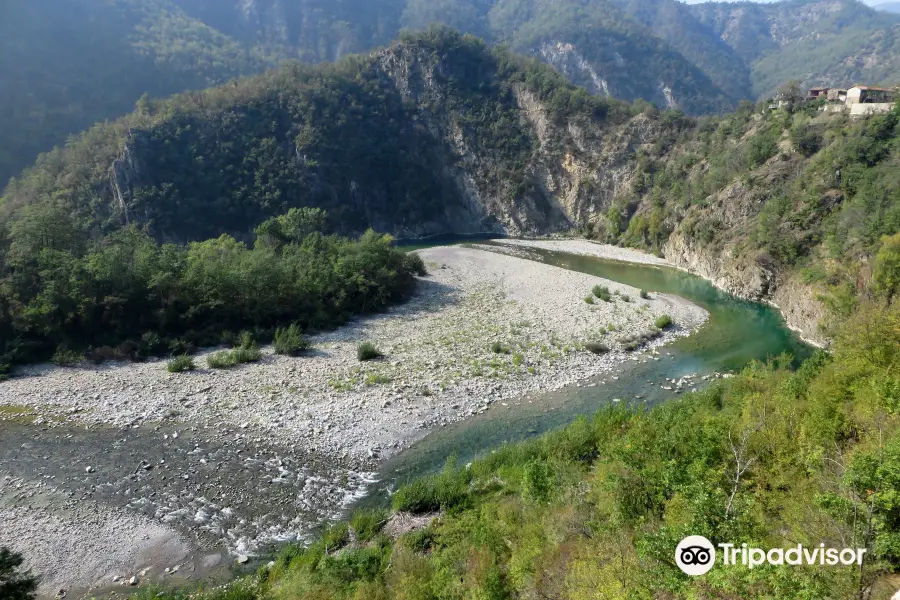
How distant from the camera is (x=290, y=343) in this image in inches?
1006

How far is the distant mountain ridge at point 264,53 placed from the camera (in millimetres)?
80438

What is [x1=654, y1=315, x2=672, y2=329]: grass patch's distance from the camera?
29686mm

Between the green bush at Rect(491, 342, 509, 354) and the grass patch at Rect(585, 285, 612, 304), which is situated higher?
the grass patch at Rect(585, 285, 612, 304)

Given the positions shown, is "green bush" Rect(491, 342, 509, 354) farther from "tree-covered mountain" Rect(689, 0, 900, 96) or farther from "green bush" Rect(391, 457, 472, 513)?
"tree-covered mountain" Rect(689, 0, 900, 96)

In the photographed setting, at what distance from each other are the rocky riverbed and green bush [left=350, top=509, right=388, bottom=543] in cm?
155

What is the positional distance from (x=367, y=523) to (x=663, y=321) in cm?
2431

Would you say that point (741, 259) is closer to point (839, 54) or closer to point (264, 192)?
point (264, 192)

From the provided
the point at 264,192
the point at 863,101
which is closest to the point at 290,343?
the point at 264,192

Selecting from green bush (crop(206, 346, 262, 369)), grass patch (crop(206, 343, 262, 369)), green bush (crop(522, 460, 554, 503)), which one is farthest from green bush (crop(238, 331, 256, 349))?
green bush (crop(522, 460, 554, 503))

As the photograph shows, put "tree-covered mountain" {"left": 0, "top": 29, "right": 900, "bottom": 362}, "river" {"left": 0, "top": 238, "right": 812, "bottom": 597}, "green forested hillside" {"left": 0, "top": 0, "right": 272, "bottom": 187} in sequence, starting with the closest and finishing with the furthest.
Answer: "river" {"left": 0, "top": 238, "right": 812, "bottom": 597}, "tree-covered mountain" {"left": 0, "top": 29, "right": 900, "bottom": 362}, "green forested hillside" {"left": 0, "top": 0, "right": 272, "bottom": 187}

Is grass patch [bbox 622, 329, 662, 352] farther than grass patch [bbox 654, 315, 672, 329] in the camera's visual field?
No

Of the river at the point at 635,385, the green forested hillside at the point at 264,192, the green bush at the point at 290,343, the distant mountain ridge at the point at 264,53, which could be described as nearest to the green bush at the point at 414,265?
the green forested hillside at the point at 264,192

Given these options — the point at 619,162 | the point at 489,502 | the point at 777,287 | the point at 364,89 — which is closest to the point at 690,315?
the point at 777,287

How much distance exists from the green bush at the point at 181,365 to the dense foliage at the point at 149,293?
1823mm
